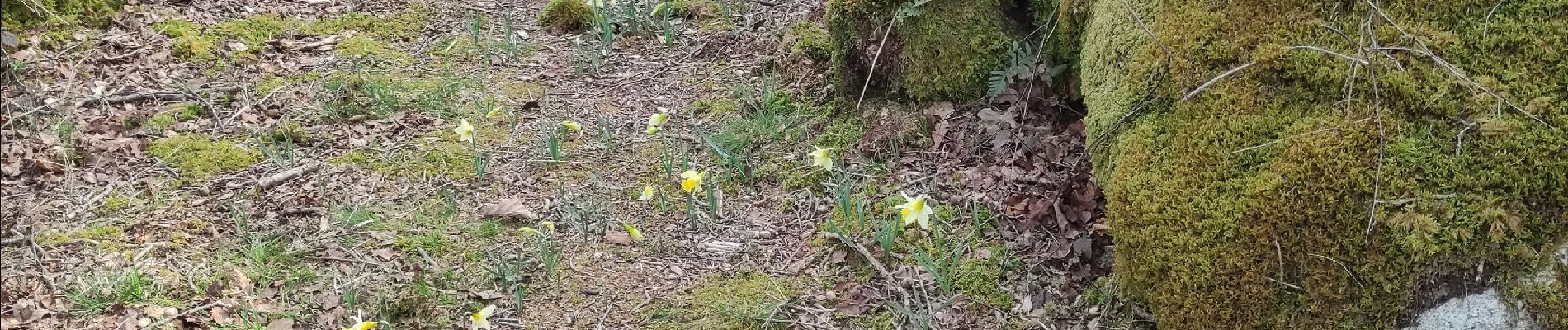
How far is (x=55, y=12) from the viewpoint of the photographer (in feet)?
13.8

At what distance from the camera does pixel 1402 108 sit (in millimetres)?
2225

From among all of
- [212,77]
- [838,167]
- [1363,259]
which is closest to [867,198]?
[838,167]

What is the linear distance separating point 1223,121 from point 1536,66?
0.63 metres

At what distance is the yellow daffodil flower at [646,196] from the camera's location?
327cm

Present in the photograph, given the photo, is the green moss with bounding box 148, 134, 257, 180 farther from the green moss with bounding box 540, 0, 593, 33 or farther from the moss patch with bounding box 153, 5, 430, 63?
the green moss with bounding box 540, 0, 593, 33

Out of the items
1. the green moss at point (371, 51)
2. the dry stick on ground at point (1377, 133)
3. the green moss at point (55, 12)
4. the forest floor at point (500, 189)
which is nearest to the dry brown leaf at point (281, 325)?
the forest floor at point (500, 189)

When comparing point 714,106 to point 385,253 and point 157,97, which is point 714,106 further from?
point 157,97

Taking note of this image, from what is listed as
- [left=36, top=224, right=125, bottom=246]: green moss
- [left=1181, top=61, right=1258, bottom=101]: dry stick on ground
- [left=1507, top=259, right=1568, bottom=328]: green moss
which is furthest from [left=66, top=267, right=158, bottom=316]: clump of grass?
[left=1507, top=259, right=1568, bottom=328]: green moss

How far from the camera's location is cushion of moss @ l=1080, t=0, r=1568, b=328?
2.06m

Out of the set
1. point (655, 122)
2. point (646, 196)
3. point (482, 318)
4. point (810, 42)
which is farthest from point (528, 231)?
Answer: point (810, 42)

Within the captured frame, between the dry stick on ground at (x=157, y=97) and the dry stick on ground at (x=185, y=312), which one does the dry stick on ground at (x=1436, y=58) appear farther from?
the dry stick on ground at (x=157, y=97)

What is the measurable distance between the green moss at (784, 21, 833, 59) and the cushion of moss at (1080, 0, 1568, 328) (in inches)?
69.2

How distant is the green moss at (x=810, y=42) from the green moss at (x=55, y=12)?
2.97 meters

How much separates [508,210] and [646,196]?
0.46 m
